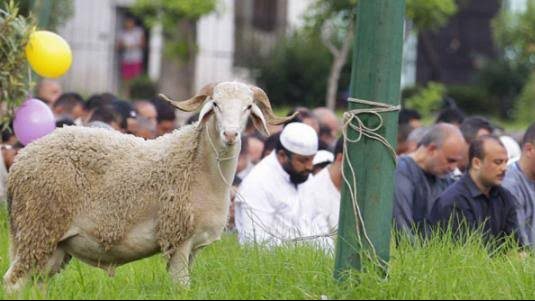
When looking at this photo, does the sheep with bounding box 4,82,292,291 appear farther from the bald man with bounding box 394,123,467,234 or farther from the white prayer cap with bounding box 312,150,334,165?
the white prayer cap with bounding box 312,150,334,165

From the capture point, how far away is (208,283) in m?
7.43

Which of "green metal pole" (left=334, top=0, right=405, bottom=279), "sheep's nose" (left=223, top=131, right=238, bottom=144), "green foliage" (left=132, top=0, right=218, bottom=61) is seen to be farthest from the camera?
"green foliage" (left=132, top=0, right=218, bottom=61)

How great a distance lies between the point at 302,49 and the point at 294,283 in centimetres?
2301

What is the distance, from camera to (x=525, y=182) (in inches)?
457

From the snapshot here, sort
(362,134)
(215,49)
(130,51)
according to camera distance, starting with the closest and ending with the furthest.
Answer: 1. (362,134)
2. (130,51)
3. (215,49)

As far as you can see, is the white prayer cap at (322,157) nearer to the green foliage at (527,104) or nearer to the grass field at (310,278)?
the grass field at (310,278)

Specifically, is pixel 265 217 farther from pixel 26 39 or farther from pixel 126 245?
pixel 126 245

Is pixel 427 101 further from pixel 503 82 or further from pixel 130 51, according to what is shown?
pixel 503 82

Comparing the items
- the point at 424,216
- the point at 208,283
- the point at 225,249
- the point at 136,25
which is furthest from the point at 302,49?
the point at 208,283

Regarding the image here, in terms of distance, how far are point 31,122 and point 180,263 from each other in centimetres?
317

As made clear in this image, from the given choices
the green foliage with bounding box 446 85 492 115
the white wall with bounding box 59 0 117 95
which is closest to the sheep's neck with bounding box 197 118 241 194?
the white wall with bounding box 59 0 117 95

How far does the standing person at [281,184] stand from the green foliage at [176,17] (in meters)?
12.9

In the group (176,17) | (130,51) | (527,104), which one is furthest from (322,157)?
(130,51)

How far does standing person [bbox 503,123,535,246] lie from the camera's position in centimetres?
1127
